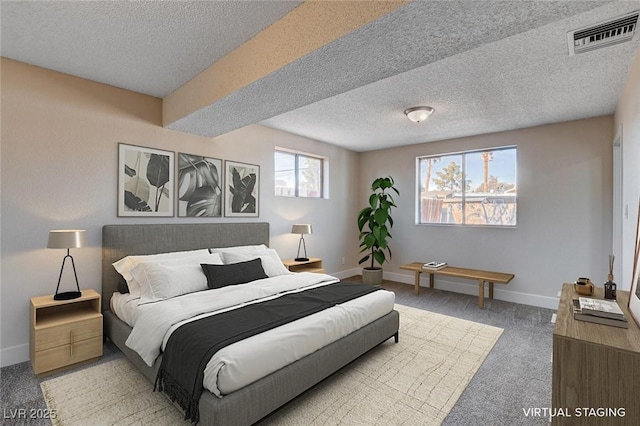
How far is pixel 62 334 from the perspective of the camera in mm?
2547

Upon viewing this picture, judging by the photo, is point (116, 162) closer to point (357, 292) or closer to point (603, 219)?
point (357, 292)

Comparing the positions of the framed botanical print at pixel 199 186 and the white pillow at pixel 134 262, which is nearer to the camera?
the white pillow at pixel 134 262

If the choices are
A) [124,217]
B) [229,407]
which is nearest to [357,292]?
[229,407]

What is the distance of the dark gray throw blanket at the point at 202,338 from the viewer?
1.78 m

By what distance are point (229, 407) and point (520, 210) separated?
4.75 m

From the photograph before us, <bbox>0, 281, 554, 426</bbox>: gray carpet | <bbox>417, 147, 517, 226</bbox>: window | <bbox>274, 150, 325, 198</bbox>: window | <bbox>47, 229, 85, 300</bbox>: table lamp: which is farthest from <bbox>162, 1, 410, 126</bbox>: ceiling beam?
<bbox>417, 147, 517, 226</bbox>: window

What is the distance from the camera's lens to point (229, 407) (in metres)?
1.65

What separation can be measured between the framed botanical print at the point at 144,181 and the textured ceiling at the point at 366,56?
51 centimetres

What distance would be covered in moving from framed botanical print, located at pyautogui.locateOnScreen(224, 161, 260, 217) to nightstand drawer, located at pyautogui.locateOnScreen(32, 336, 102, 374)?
2.01 meters

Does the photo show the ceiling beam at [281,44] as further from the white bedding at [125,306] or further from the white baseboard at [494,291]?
the white baseboard at [494,291]

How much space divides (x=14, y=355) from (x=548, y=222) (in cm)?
634

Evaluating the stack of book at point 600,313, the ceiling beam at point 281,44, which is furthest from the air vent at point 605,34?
the stack of book at point 600,313

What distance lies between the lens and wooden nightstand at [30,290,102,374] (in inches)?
96.6

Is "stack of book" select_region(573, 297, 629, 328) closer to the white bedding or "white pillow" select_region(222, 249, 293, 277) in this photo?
"white pillow" select_region(222, 249, 293, 277)
